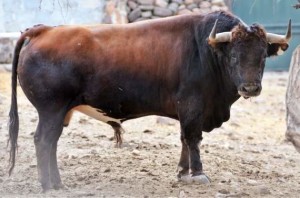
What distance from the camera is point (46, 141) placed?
713 centimetres

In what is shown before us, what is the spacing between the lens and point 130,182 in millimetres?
7512

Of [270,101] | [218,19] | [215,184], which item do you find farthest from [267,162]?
[270,101]

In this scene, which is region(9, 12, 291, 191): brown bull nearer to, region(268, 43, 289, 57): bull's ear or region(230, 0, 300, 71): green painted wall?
region(268, 43, 289, 57): bull's ear

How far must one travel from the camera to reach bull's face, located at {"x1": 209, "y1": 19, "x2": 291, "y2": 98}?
22.8 ft

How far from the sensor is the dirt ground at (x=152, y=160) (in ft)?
23.6

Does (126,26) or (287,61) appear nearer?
(126,26)

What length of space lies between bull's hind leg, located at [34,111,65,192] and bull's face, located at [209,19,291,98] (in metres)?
1.59

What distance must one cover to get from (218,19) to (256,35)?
0.52 metres

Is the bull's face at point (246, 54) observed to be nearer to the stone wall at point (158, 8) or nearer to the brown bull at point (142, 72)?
the brown bull at point (142, 72)

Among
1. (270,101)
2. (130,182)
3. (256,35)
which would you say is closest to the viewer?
(256,35)

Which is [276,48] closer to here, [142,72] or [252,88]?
[252,88]

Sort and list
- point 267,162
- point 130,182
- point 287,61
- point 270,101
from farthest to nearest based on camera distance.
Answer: point 287,61 → point 270,101 → point 267,162 → point 130,182

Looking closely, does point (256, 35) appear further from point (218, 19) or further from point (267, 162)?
point (267, 162)

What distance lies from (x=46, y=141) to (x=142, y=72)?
3.60 ft
